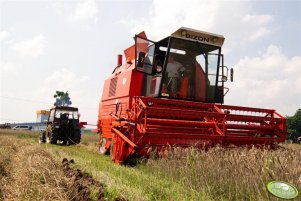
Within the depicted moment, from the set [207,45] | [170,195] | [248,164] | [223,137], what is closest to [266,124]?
[223,137]

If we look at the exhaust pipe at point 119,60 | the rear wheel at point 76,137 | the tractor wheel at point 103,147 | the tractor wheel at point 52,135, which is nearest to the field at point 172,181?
the tractor wheel at point 103,147

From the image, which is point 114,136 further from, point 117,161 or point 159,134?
point 159,134

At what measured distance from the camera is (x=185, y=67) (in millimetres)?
7574

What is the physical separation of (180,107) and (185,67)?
106cm

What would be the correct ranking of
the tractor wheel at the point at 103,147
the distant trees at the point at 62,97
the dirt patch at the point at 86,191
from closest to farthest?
1. the dirt patch at the point at 86,191
2. the tractor wheel at the point at 103,147
3. the distant trees at the point at 62,97

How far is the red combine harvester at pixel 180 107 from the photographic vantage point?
20.3 feet

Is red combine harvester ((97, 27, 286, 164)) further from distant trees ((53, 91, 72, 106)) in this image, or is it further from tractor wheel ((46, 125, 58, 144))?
distant trees ((53, 91, 72, 106))

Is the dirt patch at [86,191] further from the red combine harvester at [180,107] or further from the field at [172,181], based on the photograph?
the red combine harvester at [180,107]

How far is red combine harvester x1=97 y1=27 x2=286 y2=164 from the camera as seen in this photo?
619cm

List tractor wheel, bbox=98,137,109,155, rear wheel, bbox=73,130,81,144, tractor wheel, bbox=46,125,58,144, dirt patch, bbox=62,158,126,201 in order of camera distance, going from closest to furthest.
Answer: dirt patch, bbox=62,158,126,201
tractor wheel, bbox=98,137,109,155
tractor wheel, bbox=46,125,58,144
rear wheel, bbox=73,130,81,144

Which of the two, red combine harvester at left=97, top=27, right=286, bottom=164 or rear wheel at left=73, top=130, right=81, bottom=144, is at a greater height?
red combine harvester at left=97, top=27, right=286, bottom=164

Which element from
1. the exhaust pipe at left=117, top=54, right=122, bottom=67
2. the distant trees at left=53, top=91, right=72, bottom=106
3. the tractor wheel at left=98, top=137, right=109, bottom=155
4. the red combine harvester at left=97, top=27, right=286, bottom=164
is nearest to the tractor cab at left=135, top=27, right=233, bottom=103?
the red combine harvester at left=97, top=27, right=286, bottom=164

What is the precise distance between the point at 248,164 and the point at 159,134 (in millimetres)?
2392

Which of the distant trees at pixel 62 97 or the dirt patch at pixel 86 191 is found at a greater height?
the distant trees at pixel 62 97
